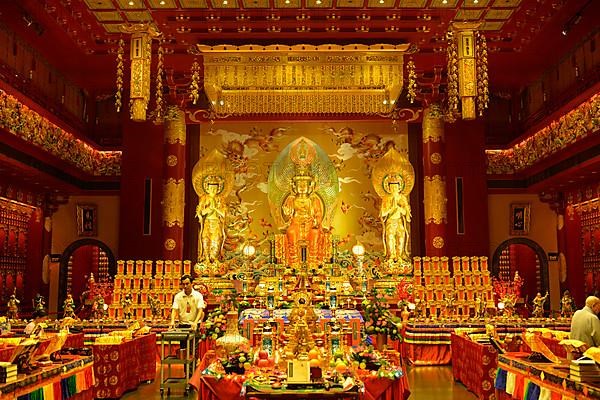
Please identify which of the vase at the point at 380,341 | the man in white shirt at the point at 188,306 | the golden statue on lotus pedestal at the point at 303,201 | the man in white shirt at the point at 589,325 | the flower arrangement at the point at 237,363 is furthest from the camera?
the golden statue on lotus pedestal at the point at 303,201

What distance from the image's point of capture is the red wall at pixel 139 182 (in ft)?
38.3

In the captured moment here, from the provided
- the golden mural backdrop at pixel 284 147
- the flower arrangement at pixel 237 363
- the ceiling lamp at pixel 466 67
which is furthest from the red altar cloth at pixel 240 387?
the golden mural backdrop at pixel 284 147

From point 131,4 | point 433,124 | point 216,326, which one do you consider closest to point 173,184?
point 131,4

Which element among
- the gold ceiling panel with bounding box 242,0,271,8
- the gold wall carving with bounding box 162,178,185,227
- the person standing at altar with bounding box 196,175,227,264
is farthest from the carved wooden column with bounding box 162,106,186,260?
the gold ceiling panel with bounding box 242,0,271,8

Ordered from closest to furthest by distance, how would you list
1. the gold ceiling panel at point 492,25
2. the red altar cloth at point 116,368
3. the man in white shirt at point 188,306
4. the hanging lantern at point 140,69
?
1. the red altar cloth at point 116,368
2. the man in white shirt at point 188,306
3. the hanging lantern at point 140,69
4. the gold ceiling panel at point 492,25

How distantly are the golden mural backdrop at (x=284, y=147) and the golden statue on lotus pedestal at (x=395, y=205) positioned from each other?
443 mm

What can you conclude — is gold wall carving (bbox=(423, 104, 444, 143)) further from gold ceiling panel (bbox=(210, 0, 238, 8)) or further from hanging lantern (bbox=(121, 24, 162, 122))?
hanging lantern (bbox=(121, 24, 162, 122))

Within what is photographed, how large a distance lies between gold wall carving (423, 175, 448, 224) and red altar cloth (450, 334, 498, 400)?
5.17m

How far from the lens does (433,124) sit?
11.8 meters

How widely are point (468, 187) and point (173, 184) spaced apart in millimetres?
5643

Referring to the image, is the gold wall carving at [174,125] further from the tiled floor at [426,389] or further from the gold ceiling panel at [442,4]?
the tiled floor at [426,389]

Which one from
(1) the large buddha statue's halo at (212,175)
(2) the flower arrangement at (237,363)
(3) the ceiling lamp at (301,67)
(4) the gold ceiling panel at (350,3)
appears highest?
(4) the gold ceiling panel at (350,3)

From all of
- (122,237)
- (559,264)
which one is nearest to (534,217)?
(559,264)

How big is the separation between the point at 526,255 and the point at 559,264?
2.06m
